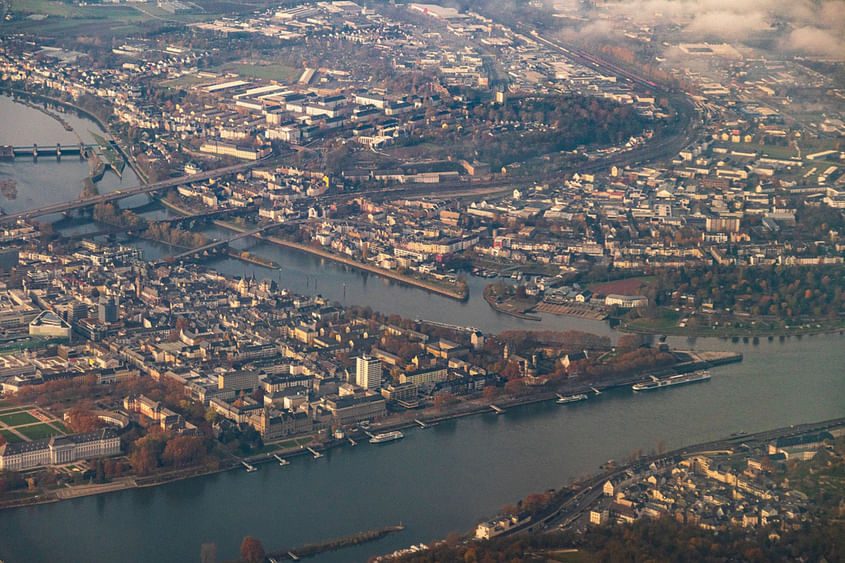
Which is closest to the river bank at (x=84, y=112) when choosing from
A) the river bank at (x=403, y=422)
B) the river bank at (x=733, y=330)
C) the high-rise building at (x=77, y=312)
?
the high-rise building at (x=77, y=312)

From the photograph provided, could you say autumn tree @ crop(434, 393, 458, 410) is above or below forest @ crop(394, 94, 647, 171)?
below

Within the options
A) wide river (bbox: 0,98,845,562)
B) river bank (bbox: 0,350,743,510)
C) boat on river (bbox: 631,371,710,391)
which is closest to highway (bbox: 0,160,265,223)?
river bank (bbox: 0,350,743,510)

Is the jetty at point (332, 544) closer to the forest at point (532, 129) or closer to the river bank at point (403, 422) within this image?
the river bank at point (403, 422)

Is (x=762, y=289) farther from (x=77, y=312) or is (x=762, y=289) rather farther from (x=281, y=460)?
(x=77, y=312)

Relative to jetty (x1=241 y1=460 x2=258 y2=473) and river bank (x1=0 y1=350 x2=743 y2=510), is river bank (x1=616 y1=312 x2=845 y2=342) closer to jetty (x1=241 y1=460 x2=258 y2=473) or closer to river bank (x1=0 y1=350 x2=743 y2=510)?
river bank (x1=0 y1=350 x2=743 y2=510)

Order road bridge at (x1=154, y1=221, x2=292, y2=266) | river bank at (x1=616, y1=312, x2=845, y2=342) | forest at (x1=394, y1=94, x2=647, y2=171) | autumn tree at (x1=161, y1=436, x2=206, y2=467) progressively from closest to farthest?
autumn tree at (x1=161, y1=436, x2=206, y2=467)
river bank at (x1=616, y1=312, x2=845, y2=342)
road bridge at (x1=154, y1=221, x2=292, y2=266)
forest at (x1=394, y1=94, x2=647, y2=171)

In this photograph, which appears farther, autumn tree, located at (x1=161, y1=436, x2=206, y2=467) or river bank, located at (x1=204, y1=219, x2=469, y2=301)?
river bank, located at (x1=204, y1=219, x2=469, y2=301)

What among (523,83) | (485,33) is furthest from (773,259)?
(485,33)
